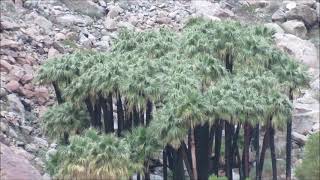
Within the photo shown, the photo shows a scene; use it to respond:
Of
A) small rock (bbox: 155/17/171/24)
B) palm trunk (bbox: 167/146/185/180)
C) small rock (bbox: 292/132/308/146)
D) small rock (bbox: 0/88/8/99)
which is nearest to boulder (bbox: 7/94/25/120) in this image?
small rock (bbox: 0/88/8/99)

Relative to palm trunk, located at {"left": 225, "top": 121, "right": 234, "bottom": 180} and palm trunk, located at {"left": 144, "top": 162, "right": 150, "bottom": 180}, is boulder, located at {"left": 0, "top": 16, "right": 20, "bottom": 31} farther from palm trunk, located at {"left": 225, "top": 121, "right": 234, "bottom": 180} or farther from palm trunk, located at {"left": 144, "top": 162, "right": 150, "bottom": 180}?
palm trunk, located at {"left": 225, "top": 121, "right": 234, "bottom": 180}

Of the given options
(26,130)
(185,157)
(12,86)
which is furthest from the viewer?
(12,86)

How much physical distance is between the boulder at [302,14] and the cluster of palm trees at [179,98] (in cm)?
2421

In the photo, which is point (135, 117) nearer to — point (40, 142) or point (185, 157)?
point (185, 157)

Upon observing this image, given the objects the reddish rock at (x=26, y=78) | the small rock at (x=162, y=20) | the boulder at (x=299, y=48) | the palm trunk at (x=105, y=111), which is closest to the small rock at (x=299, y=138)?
the boulder at (x=299, y=48)

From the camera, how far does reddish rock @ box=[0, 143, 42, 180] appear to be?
1481 inches

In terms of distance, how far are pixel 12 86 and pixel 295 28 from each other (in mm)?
32038

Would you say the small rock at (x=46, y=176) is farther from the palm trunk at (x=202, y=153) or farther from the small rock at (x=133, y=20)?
the small rock at (x=133, y=20)

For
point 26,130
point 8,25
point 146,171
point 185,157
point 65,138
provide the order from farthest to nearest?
point 8,25 → point 26,130 → point 65,138 → point 185,157 → point 146,171

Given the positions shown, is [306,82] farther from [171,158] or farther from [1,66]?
[1,66]

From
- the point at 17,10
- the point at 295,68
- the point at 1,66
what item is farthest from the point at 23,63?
the point at 295,68

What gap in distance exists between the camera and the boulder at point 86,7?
6769cm

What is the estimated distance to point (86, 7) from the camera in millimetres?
68438

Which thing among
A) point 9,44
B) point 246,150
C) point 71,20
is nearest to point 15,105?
point 9,44
